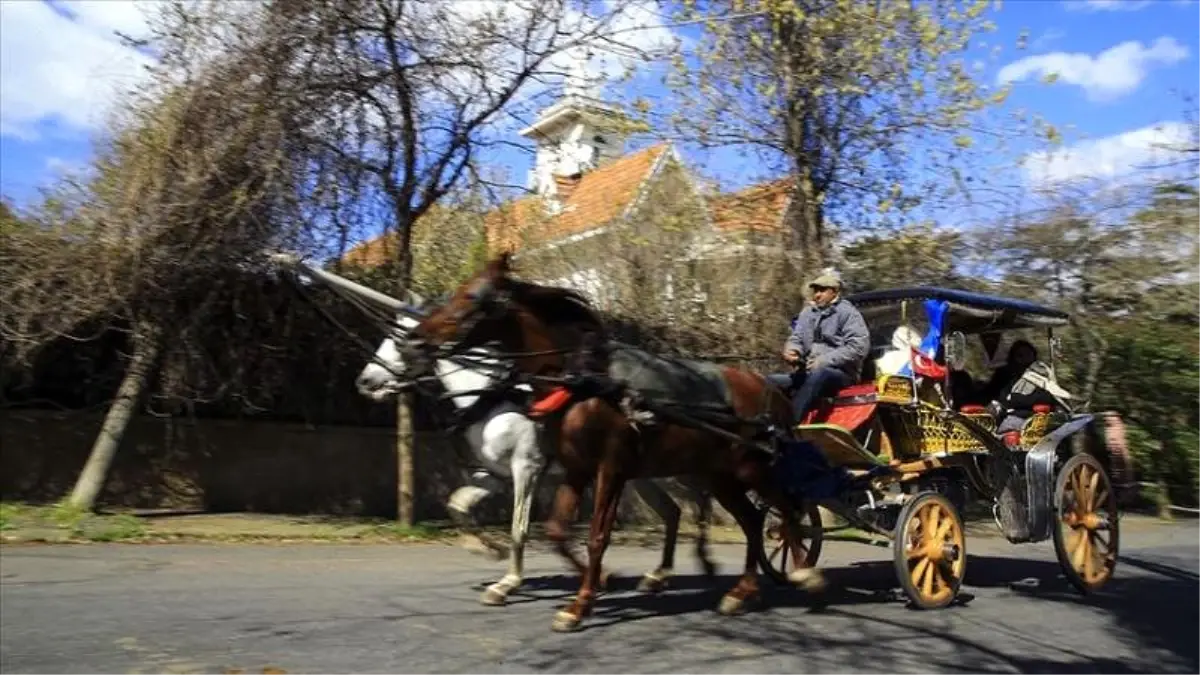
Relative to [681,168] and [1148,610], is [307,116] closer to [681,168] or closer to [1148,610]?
[681,168]

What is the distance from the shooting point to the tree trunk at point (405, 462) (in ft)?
46.5

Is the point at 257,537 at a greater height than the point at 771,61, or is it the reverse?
the point at 771,61

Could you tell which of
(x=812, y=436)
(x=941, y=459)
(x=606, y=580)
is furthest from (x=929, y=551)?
(x=606, y=580)

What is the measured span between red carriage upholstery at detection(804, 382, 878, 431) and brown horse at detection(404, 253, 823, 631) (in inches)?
30.7

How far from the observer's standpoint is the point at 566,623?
7.63 meters

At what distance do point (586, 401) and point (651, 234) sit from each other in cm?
873

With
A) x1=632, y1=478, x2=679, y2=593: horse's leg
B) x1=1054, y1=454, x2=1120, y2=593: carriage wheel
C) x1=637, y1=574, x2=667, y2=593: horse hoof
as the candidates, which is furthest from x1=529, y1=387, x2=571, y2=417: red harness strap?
x1=1054, y1=454, x2=1120, y2=593: carriage wheel

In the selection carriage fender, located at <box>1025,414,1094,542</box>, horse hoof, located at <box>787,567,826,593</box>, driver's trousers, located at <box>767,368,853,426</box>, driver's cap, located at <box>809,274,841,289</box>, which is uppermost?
driver's cap, located at <box>809,274,841,289</box>

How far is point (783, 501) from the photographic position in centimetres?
909

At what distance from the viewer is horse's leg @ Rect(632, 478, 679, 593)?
941cm

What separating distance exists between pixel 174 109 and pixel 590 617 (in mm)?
7856

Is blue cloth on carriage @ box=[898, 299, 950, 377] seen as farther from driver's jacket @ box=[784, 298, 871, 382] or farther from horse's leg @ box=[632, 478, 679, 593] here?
horse's leg @ box=[632, 478, 679, 593]

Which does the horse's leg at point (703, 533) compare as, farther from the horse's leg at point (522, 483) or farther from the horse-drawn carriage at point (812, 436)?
the horse's leg at point (522, 483)

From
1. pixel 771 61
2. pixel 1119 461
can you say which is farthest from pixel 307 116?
pixel 1119 461
